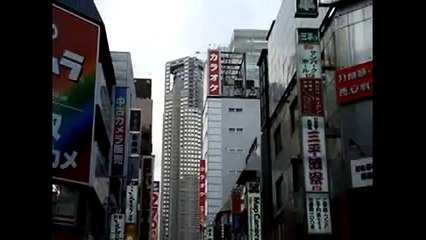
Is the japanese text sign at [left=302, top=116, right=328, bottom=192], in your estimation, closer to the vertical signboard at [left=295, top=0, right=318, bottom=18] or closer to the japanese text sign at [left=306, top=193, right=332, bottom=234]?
the japanese text sign at [left=306, top=193, right=332, bottom=234]

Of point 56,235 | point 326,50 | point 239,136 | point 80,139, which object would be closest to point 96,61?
point 80,139

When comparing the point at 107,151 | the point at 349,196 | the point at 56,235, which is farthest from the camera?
the point at 107,151

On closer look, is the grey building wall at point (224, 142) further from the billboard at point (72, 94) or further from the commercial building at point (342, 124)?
the billboard at point (72, 94)

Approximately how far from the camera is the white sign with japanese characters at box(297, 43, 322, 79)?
24.7m

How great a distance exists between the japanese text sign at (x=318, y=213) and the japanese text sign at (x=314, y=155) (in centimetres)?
27

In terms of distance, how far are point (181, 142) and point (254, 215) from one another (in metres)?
113

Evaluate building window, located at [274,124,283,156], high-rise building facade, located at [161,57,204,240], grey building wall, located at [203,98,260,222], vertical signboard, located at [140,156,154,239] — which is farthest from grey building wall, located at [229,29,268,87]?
building window, located at [274,124,283,156]

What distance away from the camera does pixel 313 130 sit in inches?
949

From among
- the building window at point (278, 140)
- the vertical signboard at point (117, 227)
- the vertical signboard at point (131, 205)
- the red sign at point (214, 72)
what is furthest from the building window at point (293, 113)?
the red sign at point (214, 72)

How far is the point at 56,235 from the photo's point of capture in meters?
25.4
